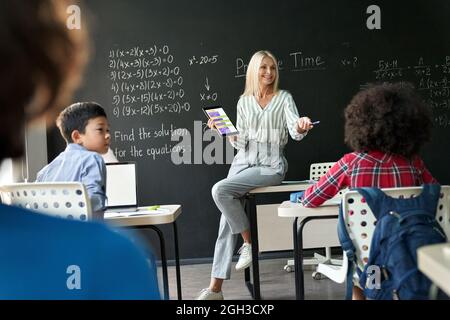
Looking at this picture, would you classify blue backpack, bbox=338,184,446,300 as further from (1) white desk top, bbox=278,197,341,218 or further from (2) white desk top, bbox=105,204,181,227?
(2) white desk top, bbox=105,204,181,227

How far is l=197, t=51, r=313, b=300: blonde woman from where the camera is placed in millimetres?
4301

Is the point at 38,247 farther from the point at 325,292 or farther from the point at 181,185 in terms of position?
the point at 181,185

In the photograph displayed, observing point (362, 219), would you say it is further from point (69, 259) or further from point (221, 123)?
point (69, 259)

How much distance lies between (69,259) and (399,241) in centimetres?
201

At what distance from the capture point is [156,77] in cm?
592

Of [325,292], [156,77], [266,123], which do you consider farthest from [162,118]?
[325,292]

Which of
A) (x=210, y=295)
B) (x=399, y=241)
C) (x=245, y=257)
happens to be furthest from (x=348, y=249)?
(x=245, y=257)

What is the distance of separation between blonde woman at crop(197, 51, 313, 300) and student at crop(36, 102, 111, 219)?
0.97m

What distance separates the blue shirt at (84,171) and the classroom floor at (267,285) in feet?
5.73

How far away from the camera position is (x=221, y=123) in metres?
4.12

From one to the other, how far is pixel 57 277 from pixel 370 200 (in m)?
2.12

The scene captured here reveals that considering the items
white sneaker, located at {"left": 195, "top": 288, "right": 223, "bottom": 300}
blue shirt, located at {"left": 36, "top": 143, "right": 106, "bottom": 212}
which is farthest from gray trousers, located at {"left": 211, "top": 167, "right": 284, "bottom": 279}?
blue shirt, located at {"left": 36, "top": 143, "right": 106, "bottom": 212}
